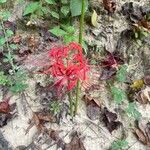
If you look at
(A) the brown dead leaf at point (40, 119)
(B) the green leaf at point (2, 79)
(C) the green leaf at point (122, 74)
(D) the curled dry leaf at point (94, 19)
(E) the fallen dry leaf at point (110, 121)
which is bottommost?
(E) the fallen dry leaf at point (110, 121)

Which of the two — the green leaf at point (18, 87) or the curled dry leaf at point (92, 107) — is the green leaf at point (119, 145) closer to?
the curled dry leaf at point (92, 107)

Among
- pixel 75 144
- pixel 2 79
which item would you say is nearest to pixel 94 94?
pixel 75 144

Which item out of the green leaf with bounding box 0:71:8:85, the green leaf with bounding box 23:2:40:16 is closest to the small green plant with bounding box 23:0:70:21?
the green leaf with bounding box 23:2:40:16

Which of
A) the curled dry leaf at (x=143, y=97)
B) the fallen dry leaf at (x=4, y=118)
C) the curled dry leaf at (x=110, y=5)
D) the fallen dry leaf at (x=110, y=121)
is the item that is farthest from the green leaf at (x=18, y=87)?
the curled dry leaf at (x=110, y=5)

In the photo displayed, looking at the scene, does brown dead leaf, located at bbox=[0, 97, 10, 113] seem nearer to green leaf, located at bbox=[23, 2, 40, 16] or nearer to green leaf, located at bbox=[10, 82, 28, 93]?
green leaf, located at bbox=[10, 82, 28, 93]

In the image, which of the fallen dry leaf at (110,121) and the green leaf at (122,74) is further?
the green leaf at (122,74)

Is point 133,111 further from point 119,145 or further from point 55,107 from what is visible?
point 55,107

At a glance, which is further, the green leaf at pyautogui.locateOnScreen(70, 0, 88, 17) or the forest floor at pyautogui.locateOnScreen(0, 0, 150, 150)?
the green leaf at pyautogui.locateOnScreen(70, 0, 88, 17)
